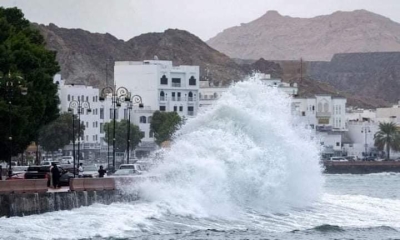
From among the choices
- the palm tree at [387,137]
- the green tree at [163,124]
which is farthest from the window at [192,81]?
the palm tree at [387,137]

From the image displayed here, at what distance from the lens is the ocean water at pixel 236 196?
46906 mm

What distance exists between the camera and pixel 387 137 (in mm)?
190375

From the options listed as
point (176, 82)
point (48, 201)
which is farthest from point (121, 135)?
point (48, 201)

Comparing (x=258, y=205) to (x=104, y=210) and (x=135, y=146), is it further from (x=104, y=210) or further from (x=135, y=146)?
(x=135, y=146)

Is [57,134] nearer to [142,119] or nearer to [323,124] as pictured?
[142,119]

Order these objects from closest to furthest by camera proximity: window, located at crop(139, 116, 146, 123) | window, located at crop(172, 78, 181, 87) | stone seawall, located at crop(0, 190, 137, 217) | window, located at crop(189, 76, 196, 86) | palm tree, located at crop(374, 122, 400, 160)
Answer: stone seawall, located at crop(0, 190, 137, 217), window, located at crop(139, 116, 146, 123), window, located at crop(172, 78, 181, 87), window, located at crop(189, 76, 196, 86), palm tree, located at crop(374, 122, 400, 160)

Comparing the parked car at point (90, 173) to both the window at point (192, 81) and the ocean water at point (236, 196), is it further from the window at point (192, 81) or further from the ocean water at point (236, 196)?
the window at point (192, 81)

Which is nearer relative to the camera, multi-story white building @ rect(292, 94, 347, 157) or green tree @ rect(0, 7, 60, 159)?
green tree @ rect(0, 7, 60, 159)

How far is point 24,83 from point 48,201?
18.3 m

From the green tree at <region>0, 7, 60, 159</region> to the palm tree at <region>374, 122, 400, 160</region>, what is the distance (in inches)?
4444

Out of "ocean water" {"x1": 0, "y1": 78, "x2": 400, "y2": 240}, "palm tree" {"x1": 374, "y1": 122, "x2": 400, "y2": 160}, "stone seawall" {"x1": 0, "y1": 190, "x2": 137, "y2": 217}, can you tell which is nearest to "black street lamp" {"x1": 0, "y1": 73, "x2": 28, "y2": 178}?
"ocean water" {"x1": 0, "y1": 78, "x2": 400, "y2": 240}

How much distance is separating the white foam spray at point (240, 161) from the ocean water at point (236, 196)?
0.05m

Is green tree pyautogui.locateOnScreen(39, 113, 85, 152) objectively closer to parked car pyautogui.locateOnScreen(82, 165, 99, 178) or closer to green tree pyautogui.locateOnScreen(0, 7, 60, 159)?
parked car pyautogui.locateOnScreen(82, 165, 99, 178)

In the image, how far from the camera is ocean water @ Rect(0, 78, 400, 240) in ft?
154
